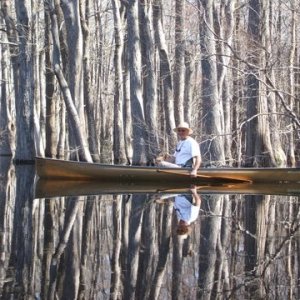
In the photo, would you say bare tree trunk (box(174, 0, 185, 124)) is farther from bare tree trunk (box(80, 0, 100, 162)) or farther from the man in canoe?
the man in canoe

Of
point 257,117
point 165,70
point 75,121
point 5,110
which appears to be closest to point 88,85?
point 165,70

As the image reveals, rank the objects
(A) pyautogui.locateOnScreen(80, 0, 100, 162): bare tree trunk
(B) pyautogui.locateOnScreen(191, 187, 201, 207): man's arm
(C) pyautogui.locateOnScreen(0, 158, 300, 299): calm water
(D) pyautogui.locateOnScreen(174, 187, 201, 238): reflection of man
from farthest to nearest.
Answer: (A) pyautogui.locateOnScreen(80, 0, 100, 162): bare tree trunk → (B) pyautogui.locateOnScreen(191, 187, 201, 207): man's arm → (D) pyautogui.locateOnScreen(174, 187, 201, 238): reflection of man → (C) pyautogui.locateOnScreen(0, 158, 300, 299): calm water

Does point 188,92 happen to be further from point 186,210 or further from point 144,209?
point 186,210

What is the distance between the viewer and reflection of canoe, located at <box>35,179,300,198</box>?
14.4 metres

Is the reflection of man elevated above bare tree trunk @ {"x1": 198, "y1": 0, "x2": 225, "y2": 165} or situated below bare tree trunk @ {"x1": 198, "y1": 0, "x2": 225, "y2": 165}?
below

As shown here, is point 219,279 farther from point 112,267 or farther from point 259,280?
point 112,267

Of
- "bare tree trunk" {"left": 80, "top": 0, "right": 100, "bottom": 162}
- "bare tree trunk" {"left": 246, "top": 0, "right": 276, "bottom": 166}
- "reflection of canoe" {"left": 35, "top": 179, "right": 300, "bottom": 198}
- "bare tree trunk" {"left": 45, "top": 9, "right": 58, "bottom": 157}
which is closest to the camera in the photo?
"reflection of canoe" {"left": 35, "top": 179, "right": 300, "bottom": 198}

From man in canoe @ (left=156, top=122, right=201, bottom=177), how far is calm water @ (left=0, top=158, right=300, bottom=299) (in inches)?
145

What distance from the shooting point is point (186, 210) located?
10602 mm

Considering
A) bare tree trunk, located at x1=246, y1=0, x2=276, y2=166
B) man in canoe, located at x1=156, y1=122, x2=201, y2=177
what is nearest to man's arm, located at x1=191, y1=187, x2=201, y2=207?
man in canoe, located at x1=156, y1=122, x2=201, y2=177

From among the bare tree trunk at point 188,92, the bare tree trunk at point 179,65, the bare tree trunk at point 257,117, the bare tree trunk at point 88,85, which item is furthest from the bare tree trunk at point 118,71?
the bare tree trunk at point 257,117

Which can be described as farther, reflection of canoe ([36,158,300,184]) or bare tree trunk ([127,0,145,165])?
bare tree trunk ([127,0,145,165])

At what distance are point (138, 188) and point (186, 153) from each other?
55.3 inches

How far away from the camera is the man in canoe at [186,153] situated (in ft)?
→ 50.8
